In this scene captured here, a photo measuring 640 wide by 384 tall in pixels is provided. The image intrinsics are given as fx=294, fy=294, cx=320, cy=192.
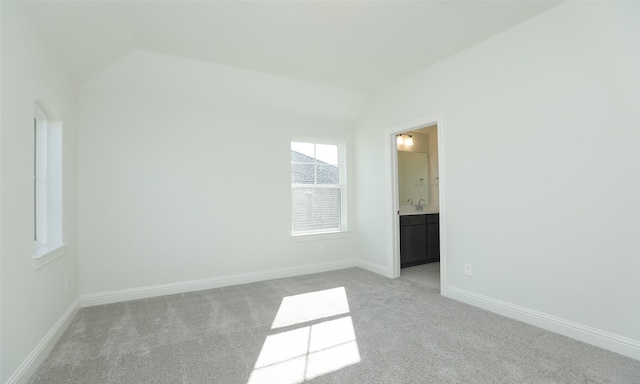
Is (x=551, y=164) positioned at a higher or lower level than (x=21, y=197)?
higher

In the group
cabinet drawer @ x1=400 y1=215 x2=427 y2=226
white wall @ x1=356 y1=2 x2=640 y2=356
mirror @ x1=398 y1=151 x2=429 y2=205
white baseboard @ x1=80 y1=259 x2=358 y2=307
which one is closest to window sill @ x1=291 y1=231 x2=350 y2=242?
white baseboard @ x1=80 y1=259 x2=358 y2=307

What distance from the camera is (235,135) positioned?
3916 mm

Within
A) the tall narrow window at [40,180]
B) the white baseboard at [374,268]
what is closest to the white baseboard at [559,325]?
the white baseboard at [374,268]

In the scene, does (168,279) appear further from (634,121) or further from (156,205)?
(634,121)

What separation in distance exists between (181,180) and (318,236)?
2.05 m

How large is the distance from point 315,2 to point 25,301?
2.89 m

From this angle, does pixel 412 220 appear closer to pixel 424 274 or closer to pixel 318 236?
pixel 424 274

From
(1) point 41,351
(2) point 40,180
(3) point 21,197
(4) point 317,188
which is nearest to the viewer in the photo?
(3) point 21,197

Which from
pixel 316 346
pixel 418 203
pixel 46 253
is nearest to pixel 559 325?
pixel 316 346

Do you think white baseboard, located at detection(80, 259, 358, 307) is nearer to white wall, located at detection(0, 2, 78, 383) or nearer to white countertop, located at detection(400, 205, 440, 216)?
white wall, located at detection(0, 2, 78, 383)

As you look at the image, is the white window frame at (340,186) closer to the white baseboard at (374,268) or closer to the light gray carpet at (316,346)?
the white baseboard at (374,268)

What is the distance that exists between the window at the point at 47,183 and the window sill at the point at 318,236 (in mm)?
2590

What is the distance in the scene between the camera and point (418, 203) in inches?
217

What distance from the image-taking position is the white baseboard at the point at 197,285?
10.4 feet
